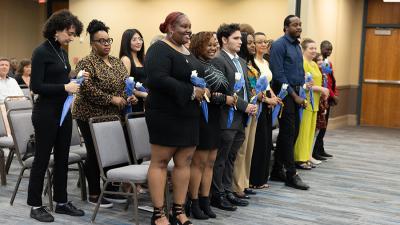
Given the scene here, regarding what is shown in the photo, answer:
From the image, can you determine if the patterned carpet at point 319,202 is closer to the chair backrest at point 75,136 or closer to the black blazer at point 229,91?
the chair backrest at point 75,136

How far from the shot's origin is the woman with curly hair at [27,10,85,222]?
4137 millimetres

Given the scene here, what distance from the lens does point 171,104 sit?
3.81 metres

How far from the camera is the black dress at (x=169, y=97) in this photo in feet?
12.2

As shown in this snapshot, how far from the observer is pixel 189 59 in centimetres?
→ 394

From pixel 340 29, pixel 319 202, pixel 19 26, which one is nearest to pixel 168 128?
pixel 319 202

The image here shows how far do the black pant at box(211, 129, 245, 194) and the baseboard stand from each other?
19.8ft

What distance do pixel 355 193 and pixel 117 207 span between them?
245 centimetres

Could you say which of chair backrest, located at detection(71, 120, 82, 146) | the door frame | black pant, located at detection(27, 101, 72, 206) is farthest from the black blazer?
the door frame

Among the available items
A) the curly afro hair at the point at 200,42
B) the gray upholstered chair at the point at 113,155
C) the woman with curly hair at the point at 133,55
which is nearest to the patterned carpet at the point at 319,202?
the gray upholstered chair at the point at 113,155

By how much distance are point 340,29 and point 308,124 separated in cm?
480

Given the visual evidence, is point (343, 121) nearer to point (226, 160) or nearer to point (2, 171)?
point (226, 160)

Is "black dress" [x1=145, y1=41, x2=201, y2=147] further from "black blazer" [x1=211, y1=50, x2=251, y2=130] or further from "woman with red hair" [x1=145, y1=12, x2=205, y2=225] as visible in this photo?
"black blazer" [x1=211, y1=50, x2=251, y2=130]

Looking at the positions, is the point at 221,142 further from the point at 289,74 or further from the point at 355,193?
the point at 355,193

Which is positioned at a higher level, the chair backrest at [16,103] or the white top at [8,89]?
the white top at [8,89]
